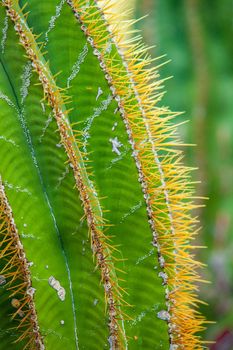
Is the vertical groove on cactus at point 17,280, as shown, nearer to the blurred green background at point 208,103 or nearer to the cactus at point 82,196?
the cactus at point 82,196

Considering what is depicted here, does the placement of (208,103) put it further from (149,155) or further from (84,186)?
(84,186)

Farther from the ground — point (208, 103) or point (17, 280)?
point (208, 103)

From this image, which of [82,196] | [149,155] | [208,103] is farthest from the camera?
[208,103]

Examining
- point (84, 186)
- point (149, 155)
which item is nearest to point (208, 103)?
point (149, 155)

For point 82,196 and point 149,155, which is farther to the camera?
point 149,155

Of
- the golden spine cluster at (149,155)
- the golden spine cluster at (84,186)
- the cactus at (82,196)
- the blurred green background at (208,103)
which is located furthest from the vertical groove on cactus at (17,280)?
the blurred green background at (208,103)

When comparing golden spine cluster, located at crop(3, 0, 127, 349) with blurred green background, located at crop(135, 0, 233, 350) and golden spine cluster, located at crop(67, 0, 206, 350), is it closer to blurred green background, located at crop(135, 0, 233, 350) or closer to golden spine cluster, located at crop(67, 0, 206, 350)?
golden spine cluster, located at crop(67, 0, 206, 350)

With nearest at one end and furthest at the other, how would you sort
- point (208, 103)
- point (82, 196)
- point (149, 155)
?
1. point (82, 196)
2. point (149, 155)
3. point (208, 103)
